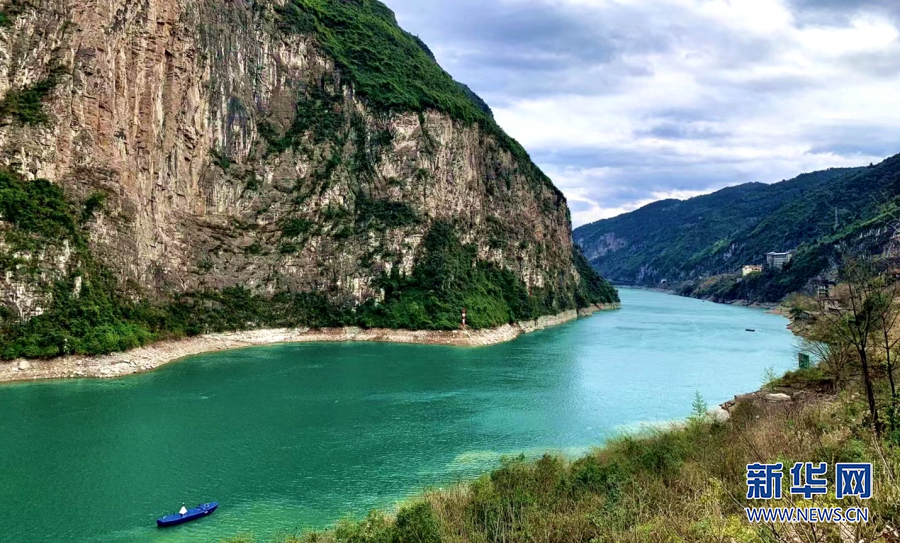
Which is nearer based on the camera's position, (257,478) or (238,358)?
(257,478)

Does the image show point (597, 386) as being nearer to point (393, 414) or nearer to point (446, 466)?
point (393, 414)

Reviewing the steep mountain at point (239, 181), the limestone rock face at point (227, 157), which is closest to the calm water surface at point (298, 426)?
the steep mountain at point (239, 181)

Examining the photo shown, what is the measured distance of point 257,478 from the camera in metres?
24.7

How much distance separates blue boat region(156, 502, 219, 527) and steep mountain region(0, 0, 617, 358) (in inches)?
1246

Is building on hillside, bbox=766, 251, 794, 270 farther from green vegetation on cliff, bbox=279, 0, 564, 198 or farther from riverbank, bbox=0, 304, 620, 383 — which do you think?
green vegetation on cliff, bbox=279, 0, 564, 198

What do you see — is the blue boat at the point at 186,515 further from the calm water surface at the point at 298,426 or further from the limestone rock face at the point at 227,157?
the limestone rock face at the point at 227,157

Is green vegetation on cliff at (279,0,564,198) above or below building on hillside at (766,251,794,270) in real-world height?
above

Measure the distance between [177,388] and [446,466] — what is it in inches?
1006

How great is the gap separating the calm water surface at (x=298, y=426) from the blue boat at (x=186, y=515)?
31cm

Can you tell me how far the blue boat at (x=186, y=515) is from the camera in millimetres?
19734

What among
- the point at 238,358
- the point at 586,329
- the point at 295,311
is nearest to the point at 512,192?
the point at 586,329

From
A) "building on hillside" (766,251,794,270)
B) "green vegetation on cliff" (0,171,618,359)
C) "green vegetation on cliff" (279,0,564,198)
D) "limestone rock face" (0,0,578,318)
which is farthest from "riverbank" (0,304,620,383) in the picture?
"building on hillside" (766,251,794,270)

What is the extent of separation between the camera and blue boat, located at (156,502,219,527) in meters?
19.7

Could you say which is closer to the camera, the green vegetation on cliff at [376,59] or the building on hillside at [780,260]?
the green vegetation on cliff at [376,59]
